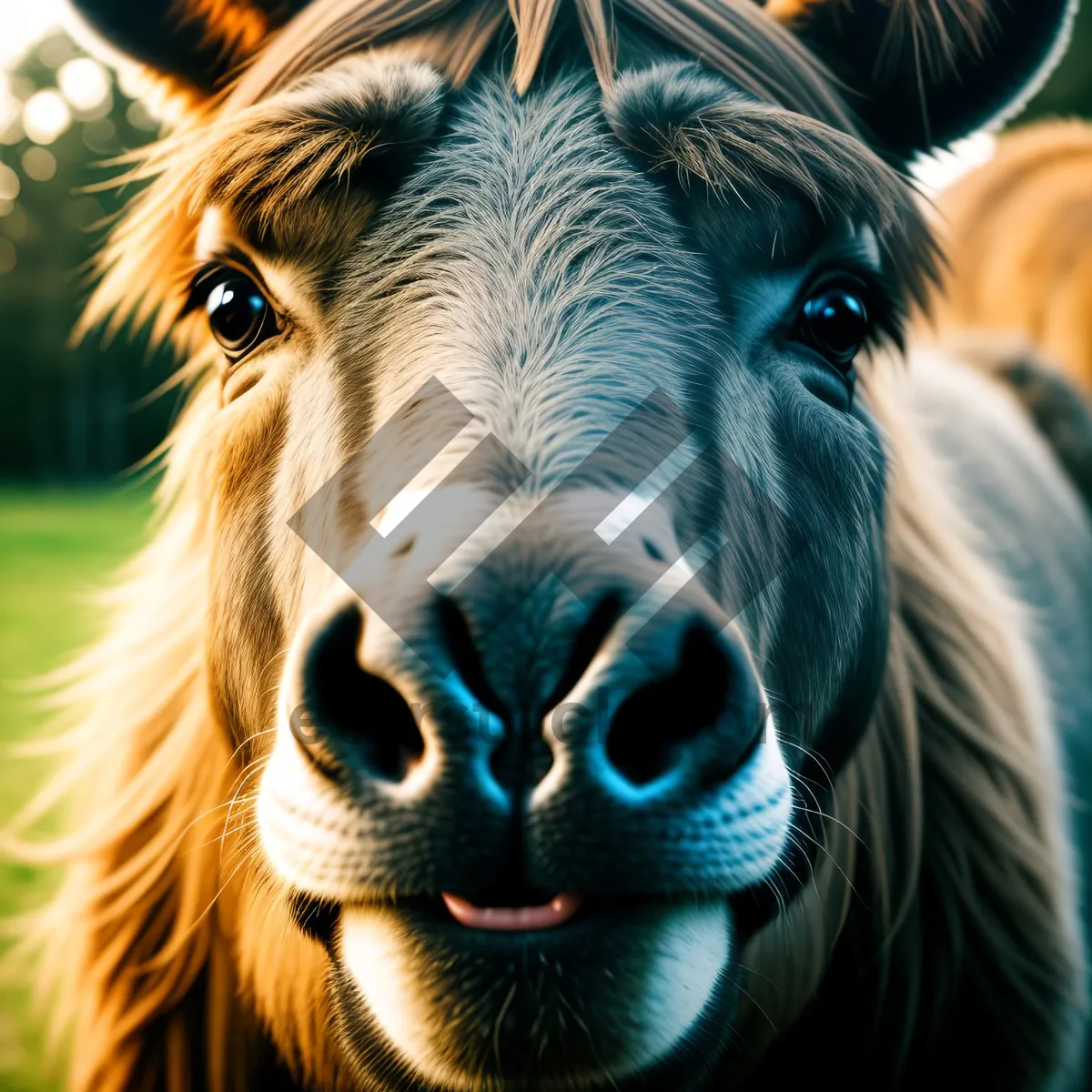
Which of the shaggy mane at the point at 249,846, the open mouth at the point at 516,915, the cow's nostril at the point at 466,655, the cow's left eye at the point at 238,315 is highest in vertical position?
the cow's left eye at the point at 238,315

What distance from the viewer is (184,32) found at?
226 cm

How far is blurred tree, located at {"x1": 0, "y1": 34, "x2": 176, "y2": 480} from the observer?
27.6 meters

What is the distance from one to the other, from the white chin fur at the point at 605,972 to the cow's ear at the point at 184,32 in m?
2.02

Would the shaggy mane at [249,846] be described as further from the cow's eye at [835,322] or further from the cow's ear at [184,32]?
the cow's eye at [835,322]

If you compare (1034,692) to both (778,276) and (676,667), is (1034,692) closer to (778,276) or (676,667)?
(778,276)

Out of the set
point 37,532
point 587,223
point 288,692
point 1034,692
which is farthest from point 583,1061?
point 37,532

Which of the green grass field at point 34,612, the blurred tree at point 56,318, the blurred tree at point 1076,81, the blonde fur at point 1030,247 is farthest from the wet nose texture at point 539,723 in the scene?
the blurred tree at point 56,318

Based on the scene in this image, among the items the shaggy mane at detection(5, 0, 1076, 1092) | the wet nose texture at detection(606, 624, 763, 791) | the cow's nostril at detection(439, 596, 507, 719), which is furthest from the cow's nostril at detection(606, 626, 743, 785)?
the shaggy mane at detection(5, 0, 1076, 1092)

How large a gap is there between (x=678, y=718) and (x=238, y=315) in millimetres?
1328

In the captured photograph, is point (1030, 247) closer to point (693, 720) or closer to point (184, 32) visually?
point (184, 32)

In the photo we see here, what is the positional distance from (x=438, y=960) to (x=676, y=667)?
21.3 inches

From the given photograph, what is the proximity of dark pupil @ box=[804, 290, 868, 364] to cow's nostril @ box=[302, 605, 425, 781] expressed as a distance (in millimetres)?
1225

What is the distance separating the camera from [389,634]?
3.79 feet

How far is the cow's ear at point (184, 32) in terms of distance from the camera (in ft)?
7.18
